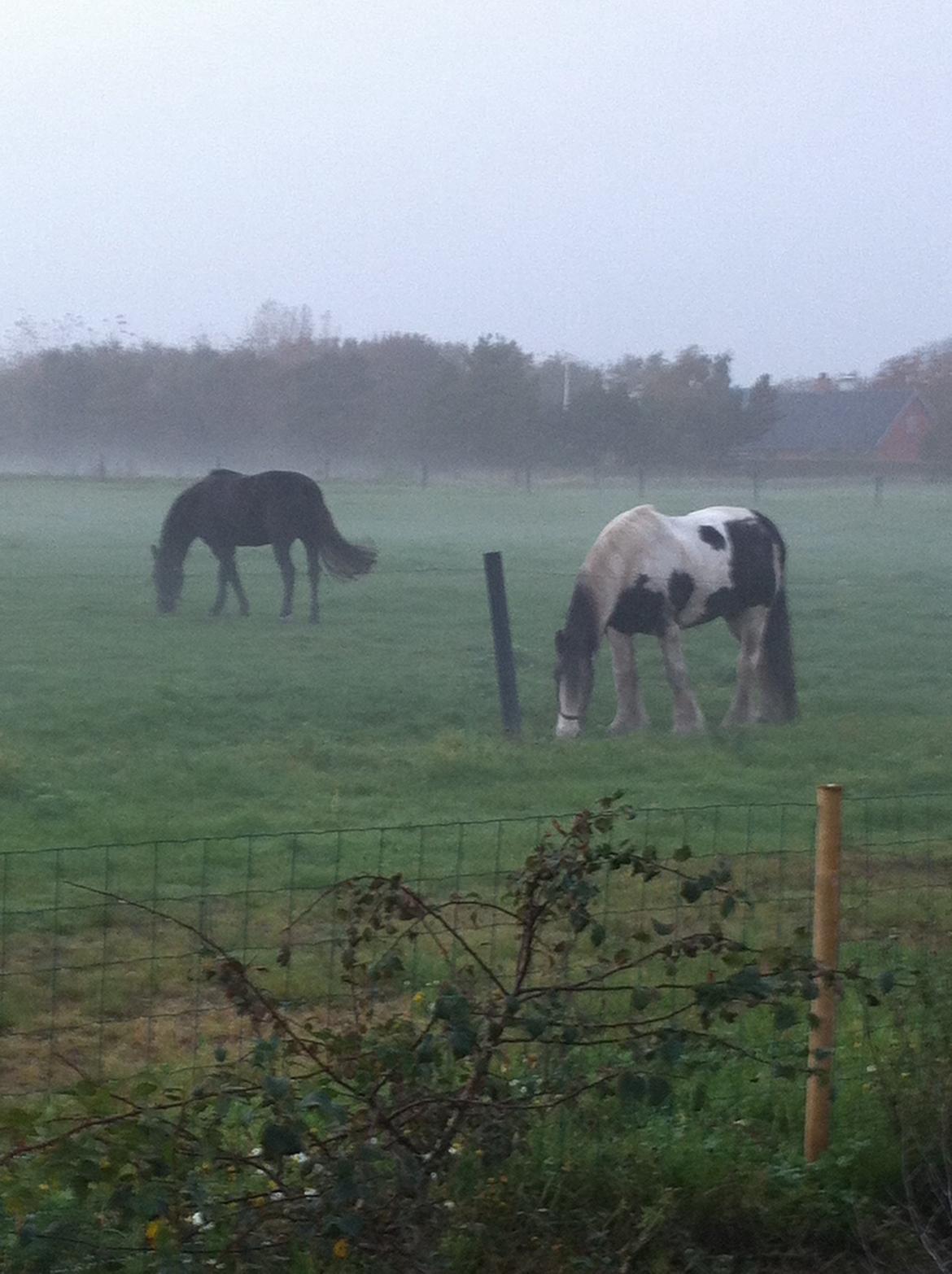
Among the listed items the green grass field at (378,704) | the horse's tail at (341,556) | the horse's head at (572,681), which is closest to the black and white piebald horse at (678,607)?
the horse's head at (572,681)

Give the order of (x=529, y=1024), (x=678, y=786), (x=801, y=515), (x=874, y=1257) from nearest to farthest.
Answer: (x=529, y=1024) → (x=874, y=1257) → (x=678, y=786) → (x=801, y=515)

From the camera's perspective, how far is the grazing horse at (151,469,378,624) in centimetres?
1930

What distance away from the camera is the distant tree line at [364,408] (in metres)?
38.2

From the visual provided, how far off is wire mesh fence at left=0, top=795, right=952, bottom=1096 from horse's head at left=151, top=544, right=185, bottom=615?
435 inches

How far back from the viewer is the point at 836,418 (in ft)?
157

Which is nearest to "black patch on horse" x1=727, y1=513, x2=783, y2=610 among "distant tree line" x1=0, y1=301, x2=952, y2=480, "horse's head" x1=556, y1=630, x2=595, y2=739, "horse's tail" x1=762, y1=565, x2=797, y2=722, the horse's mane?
"horse's tail" x1=762, y1=565, x2=797, y2=722

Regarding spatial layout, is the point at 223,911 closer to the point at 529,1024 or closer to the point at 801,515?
the point at 529,1024

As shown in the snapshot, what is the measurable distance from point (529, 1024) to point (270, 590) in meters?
18.7

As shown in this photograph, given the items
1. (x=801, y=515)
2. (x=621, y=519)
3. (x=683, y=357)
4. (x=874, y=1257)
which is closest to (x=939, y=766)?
(x=621, y=519)

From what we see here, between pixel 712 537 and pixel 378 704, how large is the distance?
3222mm

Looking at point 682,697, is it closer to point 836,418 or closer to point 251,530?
point 251,530

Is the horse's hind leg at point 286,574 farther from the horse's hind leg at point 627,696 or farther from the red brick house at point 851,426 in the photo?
the red brick house at point 851,426

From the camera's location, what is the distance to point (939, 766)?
36.3 ft

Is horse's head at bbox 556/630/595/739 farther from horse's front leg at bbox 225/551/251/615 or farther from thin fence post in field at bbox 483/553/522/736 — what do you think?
horse's front leg at bbox 225/551/251/615
